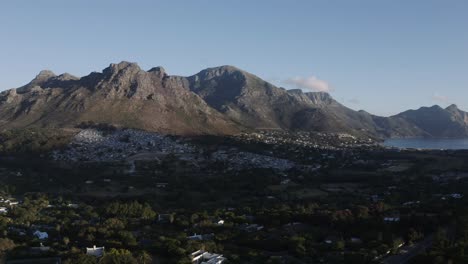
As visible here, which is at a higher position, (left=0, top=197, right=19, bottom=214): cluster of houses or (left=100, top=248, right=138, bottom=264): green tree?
(left=0, top=197, right=19, bottom=214): cluster of houses

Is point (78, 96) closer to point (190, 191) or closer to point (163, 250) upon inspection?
point (190, 191)

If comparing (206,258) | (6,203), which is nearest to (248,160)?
(6,203)

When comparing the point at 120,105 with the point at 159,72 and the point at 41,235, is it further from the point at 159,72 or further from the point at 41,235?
the point at 41,235

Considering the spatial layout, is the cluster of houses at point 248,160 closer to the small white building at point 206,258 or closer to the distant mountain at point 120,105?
the distant mountain at point 120,105

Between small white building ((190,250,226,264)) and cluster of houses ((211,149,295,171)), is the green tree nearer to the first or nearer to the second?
small white building ((190,250,226,264))

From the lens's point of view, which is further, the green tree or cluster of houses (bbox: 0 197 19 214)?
cluster of houses (bbox: 0 197 19 214)

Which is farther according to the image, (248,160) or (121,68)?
(121,68)

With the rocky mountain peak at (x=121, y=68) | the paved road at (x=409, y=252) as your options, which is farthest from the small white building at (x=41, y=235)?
the rocky mountain peak at (x=121, y=68)

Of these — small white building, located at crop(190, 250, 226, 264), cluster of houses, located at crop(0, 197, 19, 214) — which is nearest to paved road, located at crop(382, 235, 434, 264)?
small white building, located at crop(190, 250, 226, 264)
